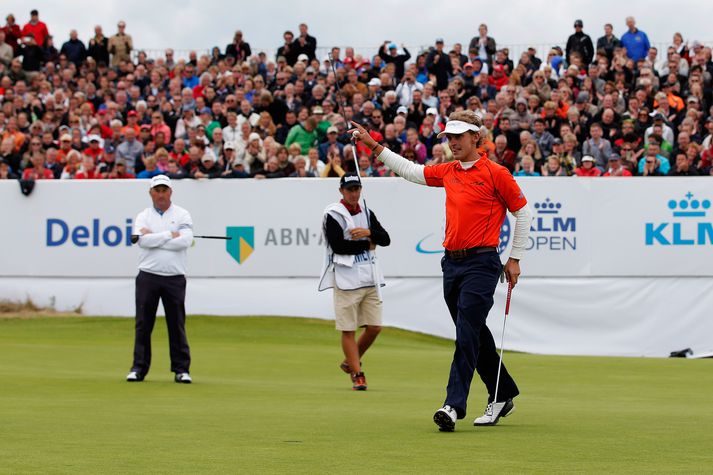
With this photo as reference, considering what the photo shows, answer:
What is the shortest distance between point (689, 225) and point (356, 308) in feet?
30.5

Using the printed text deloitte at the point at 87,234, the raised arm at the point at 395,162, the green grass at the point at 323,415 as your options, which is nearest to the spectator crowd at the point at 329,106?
the printed text deloitte at the point at 87,234

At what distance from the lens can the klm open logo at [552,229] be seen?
22.1 metres

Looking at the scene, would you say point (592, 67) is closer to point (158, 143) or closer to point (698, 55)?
point (698, 55)

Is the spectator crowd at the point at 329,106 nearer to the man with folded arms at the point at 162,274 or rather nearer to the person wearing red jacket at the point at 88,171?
the person wearing red jacket at the point at 88,171

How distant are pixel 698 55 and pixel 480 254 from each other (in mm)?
19550

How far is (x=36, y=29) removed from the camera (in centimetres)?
3266

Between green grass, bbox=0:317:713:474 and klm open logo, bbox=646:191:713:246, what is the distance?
3347mm

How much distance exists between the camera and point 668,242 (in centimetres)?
2197

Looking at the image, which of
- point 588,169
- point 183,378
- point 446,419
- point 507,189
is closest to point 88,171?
point 588,169

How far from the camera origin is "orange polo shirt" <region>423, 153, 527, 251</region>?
939cm

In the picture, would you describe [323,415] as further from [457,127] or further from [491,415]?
[457,127]

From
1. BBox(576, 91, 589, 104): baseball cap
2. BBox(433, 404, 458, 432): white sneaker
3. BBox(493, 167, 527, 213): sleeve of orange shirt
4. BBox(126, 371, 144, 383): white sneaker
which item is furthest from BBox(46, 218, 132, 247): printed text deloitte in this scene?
BBox(433, 404, 458, 432): white sneaker

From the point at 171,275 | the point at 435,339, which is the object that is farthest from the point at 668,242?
the point at 171,275

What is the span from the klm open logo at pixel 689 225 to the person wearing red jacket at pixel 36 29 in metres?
17.1
